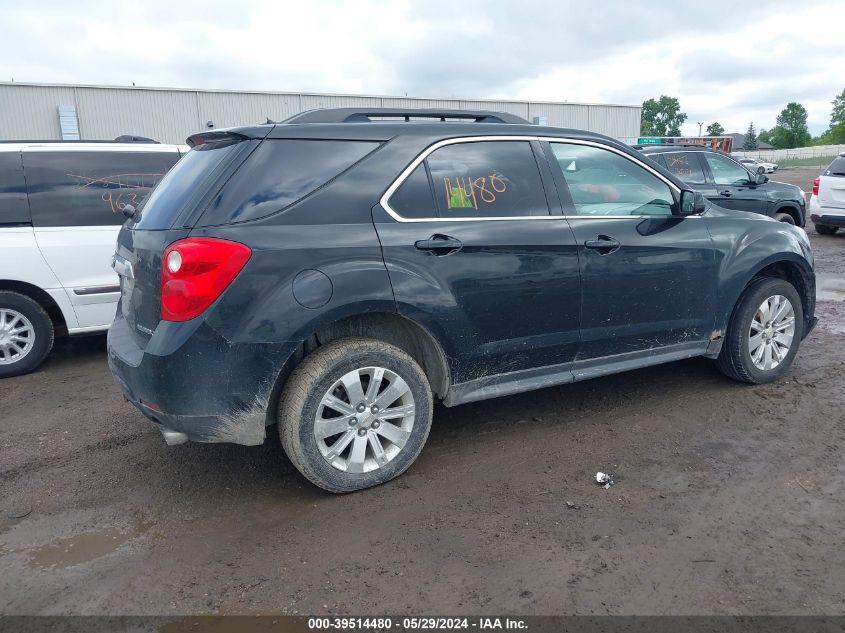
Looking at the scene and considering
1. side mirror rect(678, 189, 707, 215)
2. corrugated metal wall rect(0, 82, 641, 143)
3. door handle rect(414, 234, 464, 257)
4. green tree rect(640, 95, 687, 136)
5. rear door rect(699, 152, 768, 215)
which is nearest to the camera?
door handle rect(414, 234, 464, 257)

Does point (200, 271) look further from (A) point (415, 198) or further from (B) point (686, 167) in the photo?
(B) point (686, 167)

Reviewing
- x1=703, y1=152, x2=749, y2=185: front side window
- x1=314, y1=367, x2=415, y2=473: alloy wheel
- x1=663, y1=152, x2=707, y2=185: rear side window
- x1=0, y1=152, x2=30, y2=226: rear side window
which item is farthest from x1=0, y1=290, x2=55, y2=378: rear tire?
x1=703, y1=152, x2=749, y2=185: front side window

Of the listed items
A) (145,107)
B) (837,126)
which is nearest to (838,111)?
(837,126)

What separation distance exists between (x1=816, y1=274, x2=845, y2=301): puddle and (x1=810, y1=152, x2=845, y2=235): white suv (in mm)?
4101

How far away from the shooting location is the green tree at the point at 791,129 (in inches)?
4173

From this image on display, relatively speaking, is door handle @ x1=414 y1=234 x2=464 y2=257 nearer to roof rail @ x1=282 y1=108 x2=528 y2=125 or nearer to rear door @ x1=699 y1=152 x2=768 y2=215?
roof rail @ x1=282 y1=108 x2=528 y2=125

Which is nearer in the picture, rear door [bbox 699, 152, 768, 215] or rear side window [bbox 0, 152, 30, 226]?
rear side window [bbox 0, 152, 30, 226]

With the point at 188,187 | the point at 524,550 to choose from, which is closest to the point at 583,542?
the point at 524,550

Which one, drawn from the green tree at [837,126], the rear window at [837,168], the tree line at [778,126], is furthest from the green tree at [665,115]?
the rear window at [837,168]

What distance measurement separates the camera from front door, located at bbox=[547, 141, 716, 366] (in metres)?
3.94

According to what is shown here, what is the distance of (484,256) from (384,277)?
0.60 meters

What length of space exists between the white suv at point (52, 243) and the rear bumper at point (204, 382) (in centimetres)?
278

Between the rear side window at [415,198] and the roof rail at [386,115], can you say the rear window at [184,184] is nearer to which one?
the roof rail at [386,115]

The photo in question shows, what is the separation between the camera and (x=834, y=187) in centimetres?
1252
